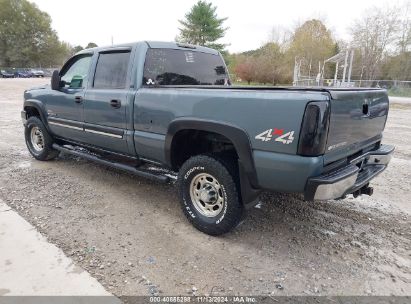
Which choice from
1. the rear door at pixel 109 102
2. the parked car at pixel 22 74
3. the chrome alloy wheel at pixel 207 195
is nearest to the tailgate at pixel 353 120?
the chrome alloy wheel at pixel 207 195

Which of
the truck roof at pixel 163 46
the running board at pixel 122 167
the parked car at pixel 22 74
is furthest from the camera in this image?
the parked car at pixel 22 74

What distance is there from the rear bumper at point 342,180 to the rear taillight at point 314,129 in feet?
0.79

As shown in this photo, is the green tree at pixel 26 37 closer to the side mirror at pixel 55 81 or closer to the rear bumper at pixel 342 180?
the side mirror at pixel 55 81

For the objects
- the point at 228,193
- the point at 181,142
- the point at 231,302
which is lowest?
the point at 231,302

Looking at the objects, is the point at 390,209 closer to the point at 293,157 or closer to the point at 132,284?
the point at 293,157

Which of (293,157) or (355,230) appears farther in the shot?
(355,230)

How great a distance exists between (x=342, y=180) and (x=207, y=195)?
4.23 ft

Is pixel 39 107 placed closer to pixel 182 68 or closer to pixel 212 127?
pixel 182 68

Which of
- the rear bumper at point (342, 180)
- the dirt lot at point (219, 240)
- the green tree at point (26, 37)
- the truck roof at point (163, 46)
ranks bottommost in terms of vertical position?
the dirt lot at point (219, 240)

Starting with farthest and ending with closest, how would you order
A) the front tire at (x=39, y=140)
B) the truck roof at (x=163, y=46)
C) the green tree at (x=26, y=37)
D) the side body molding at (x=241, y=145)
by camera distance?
the green tree at (x=26, y=37) < the front tire at (x=39, y=140) < the truck roof at (x=163, y=46) < the side body molding at (x=241, y=145)

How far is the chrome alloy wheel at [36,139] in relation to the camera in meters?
5.91

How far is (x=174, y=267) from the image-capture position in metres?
2.85

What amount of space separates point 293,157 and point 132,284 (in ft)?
5.16

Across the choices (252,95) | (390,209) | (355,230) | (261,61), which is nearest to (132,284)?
(252,95)
